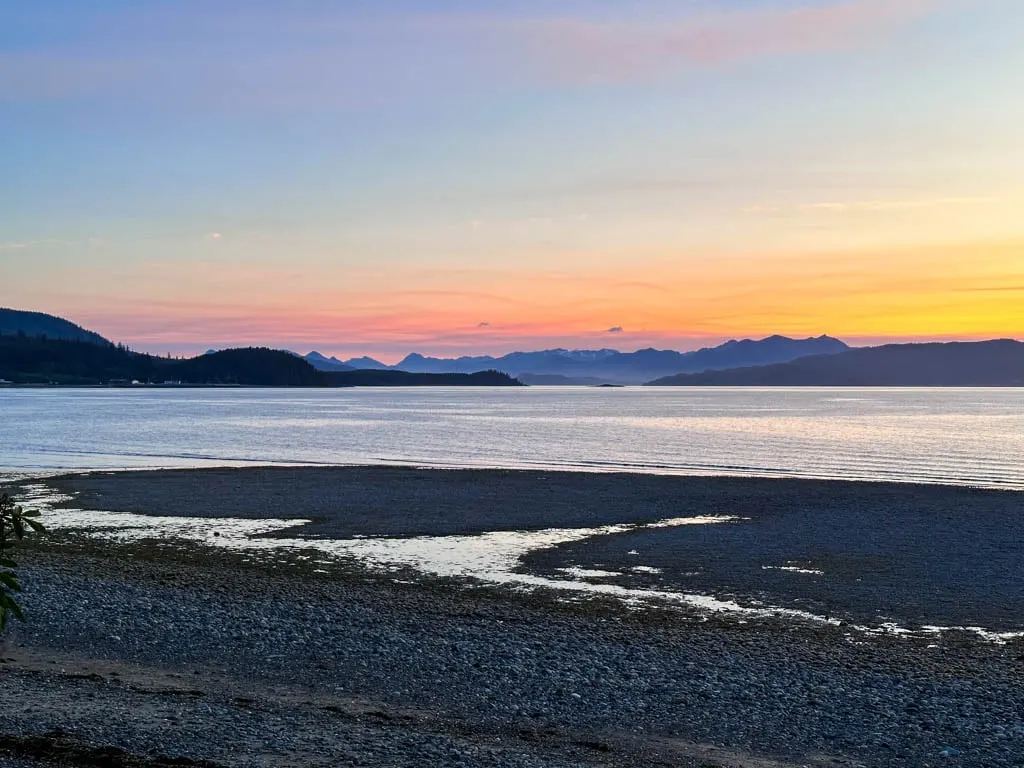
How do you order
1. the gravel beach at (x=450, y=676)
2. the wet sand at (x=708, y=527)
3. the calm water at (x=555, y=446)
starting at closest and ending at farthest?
the gravel beach at (x=450, y=676)
the wet sand at (x=708, y=527)
the calm water at (x=555, y=446)

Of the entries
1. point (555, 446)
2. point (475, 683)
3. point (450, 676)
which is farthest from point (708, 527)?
point (555, 446)

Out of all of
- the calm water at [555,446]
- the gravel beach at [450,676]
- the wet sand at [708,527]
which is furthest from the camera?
the calm water at [555,446]

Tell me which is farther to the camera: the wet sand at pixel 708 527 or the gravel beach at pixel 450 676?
the wet sand at pixel 708 527

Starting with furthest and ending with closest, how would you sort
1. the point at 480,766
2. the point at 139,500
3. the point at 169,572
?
the point at 139,500 < the point at 169,572 < the point at 480,766

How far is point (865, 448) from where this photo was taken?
7275 cm

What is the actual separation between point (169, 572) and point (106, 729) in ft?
42.1

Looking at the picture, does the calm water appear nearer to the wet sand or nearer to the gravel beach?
the wet sand

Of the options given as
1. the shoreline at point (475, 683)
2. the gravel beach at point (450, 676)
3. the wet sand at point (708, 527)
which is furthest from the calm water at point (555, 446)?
the shoreline at point (475, 683)

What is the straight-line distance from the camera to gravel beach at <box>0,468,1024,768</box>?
1148 cm

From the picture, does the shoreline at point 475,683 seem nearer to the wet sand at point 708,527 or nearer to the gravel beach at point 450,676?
the gravel beach at point 450,676

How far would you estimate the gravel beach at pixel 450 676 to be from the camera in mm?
11477

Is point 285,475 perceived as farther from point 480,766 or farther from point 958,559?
point 480,766

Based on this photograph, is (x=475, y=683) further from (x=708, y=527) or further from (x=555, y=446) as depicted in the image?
(x=555, y=446)

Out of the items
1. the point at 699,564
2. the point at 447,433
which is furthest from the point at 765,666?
the point at 447,433
